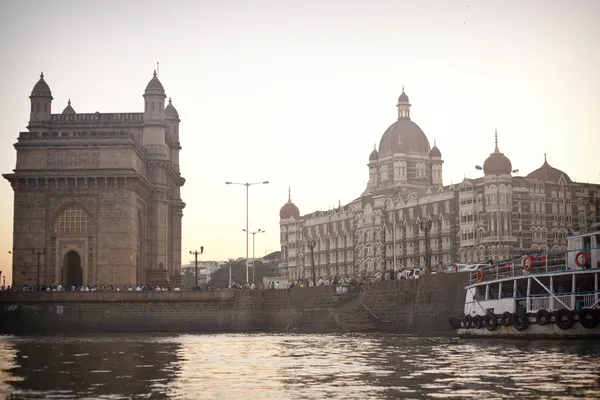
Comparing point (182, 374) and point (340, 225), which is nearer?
point (182, 374)

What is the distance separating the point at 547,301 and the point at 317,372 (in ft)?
60.7

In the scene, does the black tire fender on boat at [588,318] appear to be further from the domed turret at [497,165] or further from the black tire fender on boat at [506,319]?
the domed turret at [497,165]

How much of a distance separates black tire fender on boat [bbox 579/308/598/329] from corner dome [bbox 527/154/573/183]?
3928 inches

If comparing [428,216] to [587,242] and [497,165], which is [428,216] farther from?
[587,242]

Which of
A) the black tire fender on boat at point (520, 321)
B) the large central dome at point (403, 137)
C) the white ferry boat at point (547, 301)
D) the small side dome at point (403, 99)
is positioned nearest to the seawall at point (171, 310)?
the white ferry boat at point (547, 301)

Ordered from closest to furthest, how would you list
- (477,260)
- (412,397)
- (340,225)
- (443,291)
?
(412,397) → (443,291) → (477,260) → (340,225)

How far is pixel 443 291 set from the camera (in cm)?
6116

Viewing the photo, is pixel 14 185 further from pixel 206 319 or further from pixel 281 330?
pixel 281 330

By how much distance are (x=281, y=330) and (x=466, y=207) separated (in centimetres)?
6554

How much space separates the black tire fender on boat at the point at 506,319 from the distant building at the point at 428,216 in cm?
5627

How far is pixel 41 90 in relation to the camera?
100438 millimetres

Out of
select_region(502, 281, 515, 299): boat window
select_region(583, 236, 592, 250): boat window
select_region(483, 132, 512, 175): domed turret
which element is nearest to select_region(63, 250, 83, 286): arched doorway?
select_region(502, 281, 515, 299): boat window

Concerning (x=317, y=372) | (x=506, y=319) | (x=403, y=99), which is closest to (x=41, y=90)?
(x=506, y=319)

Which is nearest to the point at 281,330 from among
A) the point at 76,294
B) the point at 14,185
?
the point at 76,294
